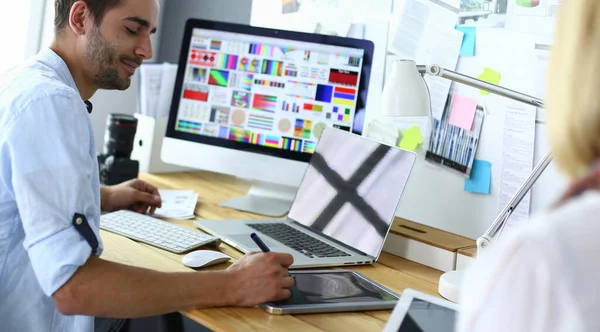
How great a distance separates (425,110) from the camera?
4.79 feet

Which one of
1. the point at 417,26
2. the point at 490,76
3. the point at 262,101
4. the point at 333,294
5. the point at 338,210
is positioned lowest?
the point at 333,294

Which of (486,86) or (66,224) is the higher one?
(486,86)

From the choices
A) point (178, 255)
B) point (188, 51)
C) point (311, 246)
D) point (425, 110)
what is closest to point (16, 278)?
point (178, 255)

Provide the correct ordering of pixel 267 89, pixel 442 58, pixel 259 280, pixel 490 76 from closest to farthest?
pixel 259 280 < pixel 490 76 < pixel 442 58 < pixel 267 89

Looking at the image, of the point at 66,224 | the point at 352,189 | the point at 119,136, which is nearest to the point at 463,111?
the point at 352,189

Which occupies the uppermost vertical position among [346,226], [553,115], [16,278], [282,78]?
[282,78]

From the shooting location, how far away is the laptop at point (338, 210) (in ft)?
5.17

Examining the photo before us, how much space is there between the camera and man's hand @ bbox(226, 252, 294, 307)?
123 cm

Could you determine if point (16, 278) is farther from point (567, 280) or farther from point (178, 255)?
point (567, 280)

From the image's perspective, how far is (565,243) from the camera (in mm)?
579

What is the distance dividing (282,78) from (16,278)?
0.95 meters

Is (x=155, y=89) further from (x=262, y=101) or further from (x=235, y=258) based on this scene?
(x=235, y=258)

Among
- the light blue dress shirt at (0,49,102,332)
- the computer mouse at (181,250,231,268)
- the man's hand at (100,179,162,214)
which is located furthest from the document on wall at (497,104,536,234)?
the light blue dress shirt at (0,49,102,332)

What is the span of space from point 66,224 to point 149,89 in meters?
1.23
